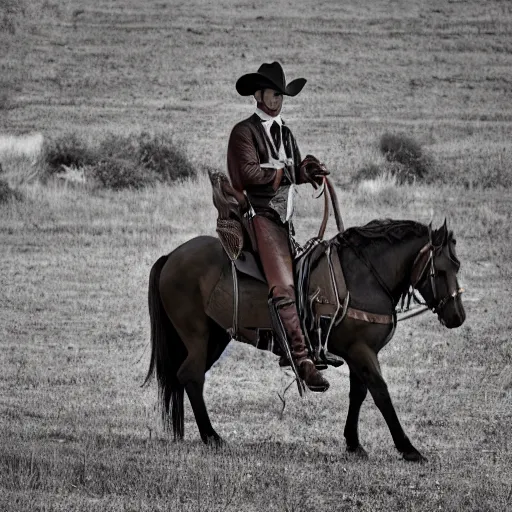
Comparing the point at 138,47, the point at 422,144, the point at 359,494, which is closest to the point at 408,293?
the point at 359,494

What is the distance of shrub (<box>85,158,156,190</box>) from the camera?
78.3ft

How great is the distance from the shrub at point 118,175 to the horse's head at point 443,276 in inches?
611

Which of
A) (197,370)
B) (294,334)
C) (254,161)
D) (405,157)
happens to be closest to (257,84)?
(254,161)

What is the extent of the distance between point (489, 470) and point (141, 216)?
1294 cm

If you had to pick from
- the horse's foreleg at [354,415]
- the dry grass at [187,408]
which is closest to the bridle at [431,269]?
the horse's foreleg at [354,415]

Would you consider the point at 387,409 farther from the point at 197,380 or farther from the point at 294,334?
the point at 197,380

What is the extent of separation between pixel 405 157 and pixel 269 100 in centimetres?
1856

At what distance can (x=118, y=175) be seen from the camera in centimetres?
2412

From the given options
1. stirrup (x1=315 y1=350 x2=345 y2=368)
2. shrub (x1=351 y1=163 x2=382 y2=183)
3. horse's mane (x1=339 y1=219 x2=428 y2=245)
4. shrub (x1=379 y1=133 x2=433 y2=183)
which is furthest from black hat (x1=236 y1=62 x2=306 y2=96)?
shrub (x1=379 y1=133 x2=433 y2=183)

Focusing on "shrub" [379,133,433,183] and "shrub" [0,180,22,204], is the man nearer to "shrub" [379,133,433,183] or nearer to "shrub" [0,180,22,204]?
"shrub" [0,180,22,204]

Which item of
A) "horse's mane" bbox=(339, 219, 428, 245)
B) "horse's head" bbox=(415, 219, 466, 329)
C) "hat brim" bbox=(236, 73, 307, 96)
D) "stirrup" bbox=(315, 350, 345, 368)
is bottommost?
"stirrup" bbox=(315, 350, 345, 368)

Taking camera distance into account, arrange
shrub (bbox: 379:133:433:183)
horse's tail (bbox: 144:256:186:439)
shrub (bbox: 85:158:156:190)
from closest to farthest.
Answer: horse's tail (bbox: 144:256:186:439) < shrub (bbox: 85:158:156:190) < shrub (bbox: 379:133:433:183)

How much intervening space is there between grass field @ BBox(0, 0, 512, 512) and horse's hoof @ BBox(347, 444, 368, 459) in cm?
16

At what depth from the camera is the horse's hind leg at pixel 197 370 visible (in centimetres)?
909
